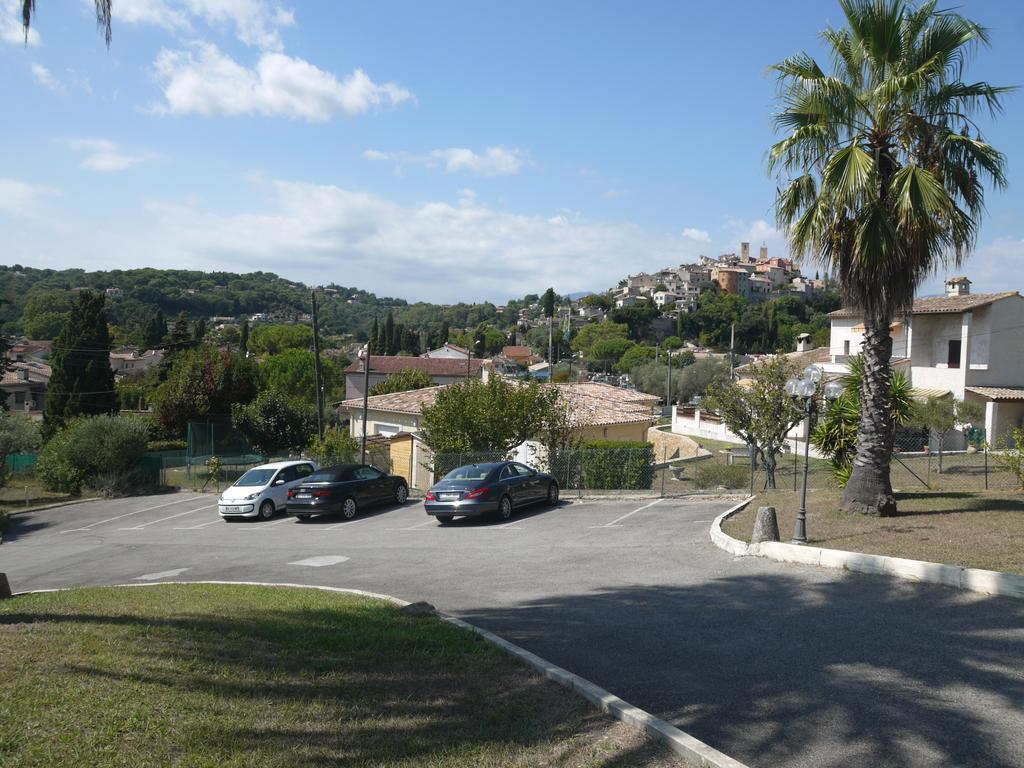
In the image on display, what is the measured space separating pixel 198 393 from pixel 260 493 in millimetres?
28541

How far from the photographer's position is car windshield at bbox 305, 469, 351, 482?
21.7 m

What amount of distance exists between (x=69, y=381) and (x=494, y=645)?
5568 centimetres

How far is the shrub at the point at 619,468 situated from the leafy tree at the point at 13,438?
83.2 feet

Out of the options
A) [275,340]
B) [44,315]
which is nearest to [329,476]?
[275,340]

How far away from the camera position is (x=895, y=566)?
9.92 meters

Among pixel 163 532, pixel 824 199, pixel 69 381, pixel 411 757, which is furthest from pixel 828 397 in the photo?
pixel 69 381

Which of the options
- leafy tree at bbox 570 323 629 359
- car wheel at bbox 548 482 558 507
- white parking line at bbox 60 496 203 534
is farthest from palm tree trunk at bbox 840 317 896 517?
leafy tree at bbox 570 323 629 359

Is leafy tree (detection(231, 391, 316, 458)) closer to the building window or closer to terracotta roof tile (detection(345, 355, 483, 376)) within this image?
the building window

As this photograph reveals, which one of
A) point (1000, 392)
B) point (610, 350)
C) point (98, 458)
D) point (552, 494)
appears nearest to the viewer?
point (552, 494)

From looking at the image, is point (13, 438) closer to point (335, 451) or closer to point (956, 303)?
point (335, 451)

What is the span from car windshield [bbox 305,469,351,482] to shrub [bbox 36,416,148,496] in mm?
14558

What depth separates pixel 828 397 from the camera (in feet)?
47.0

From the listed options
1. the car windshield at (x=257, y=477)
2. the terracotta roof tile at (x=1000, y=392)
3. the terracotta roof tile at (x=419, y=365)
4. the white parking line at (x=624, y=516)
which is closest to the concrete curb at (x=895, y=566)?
the white parking line at (x=624, y=516)

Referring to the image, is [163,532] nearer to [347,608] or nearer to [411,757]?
[347,608]
